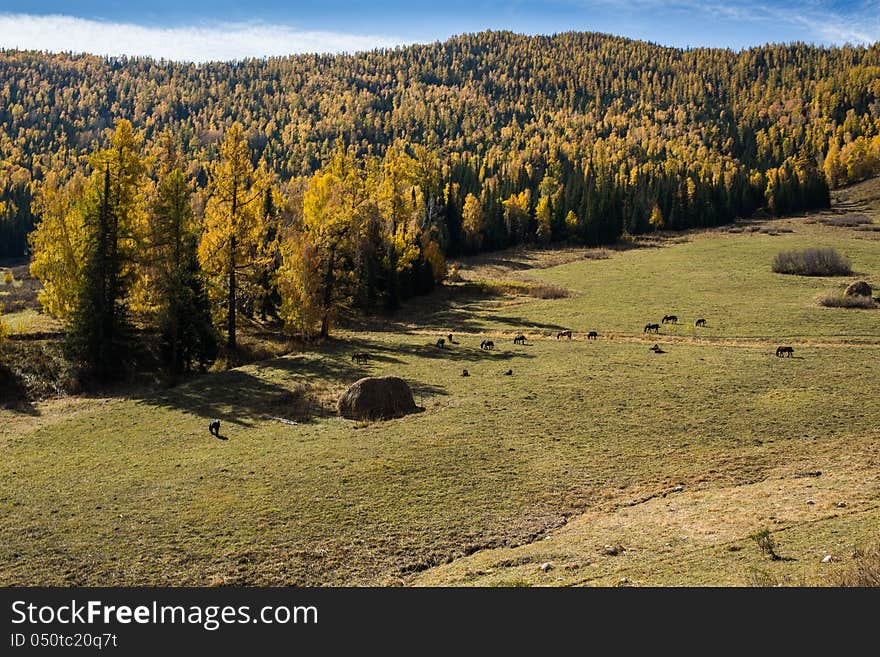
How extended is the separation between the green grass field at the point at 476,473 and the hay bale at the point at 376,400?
4.40 ft

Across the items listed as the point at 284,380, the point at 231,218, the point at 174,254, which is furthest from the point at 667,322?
the point at 174,254

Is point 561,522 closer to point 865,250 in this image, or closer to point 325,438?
point 325,438

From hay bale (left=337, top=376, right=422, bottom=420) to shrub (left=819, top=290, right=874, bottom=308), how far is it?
164ft

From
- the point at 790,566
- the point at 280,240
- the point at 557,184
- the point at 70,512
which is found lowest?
the point at 70,512

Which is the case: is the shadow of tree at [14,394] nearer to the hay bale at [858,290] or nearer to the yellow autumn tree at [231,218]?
the yellow autumn tree at [231,218]

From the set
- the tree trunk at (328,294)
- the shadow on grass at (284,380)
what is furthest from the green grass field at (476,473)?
the tree trunk at (328,294)

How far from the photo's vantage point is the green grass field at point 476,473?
17.3m

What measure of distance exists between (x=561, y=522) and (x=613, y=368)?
23006 mm

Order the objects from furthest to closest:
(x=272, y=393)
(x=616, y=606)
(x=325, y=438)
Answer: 1. (x=272, y=393)
2. (x=325, y=438)
3. (x=616, y=606)

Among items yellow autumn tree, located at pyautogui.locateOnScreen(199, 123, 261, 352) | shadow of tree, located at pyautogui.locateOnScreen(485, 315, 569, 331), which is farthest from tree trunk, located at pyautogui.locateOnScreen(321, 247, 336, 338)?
shadow of tree, located at pyautogui.locateOnScreen(485, 315, 569, 331)

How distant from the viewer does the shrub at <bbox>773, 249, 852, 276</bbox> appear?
83.1 meters

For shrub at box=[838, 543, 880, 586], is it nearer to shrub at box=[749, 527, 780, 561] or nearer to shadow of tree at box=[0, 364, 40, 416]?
shrub at box=[749, 527, 780, 561]

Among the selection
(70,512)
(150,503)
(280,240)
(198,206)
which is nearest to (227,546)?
(150,503)

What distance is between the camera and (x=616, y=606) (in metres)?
11.0
